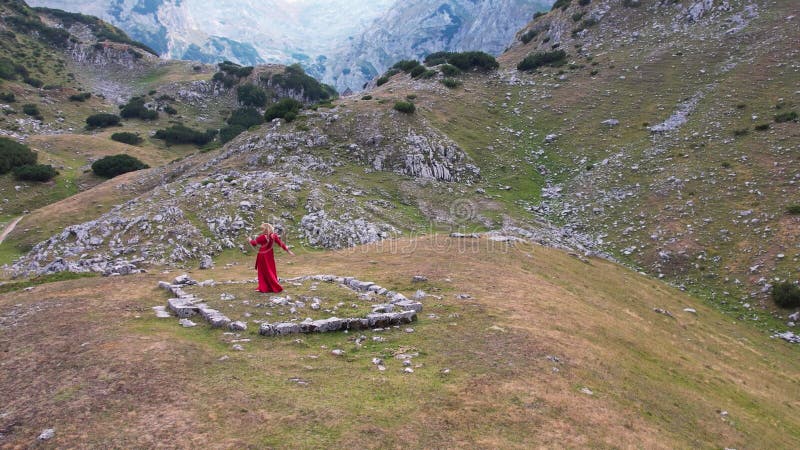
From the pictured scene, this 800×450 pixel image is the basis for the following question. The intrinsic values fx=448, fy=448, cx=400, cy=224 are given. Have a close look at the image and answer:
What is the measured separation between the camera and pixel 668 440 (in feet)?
39.8

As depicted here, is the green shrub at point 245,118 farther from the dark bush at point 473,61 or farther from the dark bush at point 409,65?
the dark bush at point 473,61

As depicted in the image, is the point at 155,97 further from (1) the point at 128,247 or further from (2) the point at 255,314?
(2) the point at 255,314

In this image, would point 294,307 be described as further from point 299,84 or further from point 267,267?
point 299,84

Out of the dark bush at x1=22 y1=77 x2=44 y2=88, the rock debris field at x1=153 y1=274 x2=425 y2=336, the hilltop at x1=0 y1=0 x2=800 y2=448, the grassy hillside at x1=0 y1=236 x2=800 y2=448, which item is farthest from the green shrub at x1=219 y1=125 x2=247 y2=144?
the rock debris field at x1=153 y1=274 x2=425 y2=336

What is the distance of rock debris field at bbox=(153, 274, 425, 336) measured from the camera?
16547 mm

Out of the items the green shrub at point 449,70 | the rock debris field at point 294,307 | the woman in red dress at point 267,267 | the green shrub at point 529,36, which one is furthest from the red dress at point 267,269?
the green shrub at point 529,36

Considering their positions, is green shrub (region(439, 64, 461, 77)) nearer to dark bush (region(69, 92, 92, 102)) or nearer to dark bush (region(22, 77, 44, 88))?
dark bush (region(69, 92, 92, 102))

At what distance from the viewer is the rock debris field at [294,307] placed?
16547 millimetres

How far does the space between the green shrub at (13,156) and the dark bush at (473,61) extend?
6103 centimetres

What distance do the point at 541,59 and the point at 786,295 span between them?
5528 cm

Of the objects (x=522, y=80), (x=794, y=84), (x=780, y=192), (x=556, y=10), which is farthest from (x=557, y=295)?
(x=556, y=10)

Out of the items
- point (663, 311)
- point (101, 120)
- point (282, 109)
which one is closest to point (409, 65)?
point (282, 109)

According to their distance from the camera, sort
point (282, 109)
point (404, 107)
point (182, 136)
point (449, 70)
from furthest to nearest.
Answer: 1. point (182, 136)
2. point (449, 70)
3. point (282, 109)
4. point (404, 107)

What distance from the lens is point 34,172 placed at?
54031 mm
